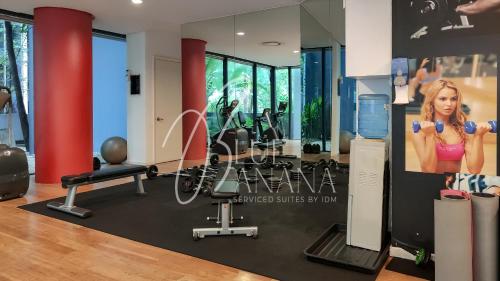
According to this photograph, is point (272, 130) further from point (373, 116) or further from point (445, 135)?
point (445, 135)

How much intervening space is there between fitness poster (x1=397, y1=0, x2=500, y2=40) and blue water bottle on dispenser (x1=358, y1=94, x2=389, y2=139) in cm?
64

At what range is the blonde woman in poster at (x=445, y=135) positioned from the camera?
7.35ft

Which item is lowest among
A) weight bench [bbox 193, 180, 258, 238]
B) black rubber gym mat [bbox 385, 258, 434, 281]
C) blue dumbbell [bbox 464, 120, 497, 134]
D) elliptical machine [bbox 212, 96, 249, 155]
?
black rubber gym mat [bbox 385, 258, 434, 281]


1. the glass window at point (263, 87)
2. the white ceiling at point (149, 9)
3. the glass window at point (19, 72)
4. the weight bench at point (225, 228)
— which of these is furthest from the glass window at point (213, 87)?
the weight bench at point (225, 228)

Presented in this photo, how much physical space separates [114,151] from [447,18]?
19.4 ft

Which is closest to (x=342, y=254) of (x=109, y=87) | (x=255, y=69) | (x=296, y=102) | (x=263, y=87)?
(x=296, y=102)

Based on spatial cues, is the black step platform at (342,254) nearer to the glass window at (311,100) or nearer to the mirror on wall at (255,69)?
the glass window at (311,100)

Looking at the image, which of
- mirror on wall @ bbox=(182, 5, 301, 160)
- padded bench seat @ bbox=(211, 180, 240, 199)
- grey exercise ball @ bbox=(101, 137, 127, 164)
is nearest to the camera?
padded bench seat @ bbox=(211, 180, 240, 199)

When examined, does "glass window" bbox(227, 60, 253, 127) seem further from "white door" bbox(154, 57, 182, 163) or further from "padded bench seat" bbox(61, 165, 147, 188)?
"padded bench seat" bbox(61, 165, 147, 188)

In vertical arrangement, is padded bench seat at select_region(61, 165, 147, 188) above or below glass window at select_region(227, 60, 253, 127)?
below

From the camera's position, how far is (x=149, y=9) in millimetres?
5387

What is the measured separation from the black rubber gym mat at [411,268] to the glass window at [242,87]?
205 inches

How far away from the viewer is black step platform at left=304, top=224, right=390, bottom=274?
7.77 feet

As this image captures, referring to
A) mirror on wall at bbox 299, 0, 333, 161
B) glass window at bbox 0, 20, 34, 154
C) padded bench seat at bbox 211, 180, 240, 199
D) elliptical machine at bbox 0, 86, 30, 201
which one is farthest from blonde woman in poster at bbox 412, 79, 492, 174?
glass window at bbox 0, 20, 34, 154
